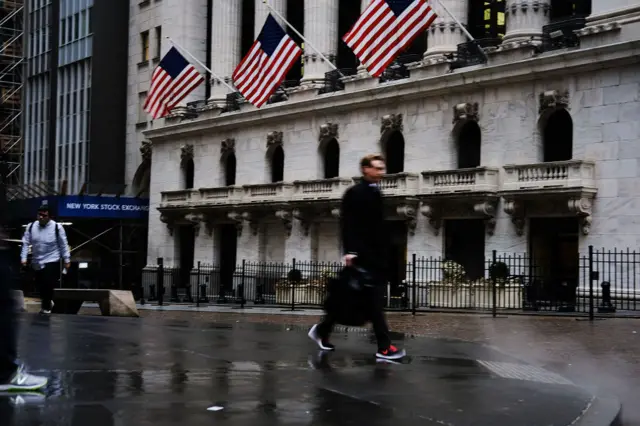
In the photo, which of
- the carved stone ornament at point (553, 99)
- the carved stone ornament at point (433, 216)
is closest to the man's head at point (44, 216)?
the carved stone ornament at point (553, 99)

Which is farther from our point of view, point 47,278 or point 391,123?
point 391,123

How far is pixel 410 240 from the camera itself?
1368 inches

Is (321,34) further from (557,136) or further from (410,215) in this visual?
(557,136)

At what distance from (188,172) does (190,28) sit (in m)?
7.37

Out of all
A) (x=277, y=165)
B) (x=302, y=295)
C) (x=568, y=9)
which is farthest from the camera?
(x=277, y=165)

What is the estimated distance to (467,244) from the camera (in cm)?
3366

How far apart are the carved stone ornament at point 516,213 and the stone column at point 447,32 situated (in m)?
6.75

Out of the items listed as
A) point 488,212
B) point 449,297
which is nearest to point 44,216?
point 449,297

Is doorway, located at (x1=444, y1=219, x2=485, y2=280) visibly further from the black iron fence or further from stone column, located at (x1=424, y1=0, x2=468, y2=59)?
stone column, located at (x1=424, y1=0, x2=468, y2=59)

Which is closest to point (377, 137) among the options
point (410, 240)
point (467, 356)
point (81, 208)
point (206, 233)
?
point (410, 240)

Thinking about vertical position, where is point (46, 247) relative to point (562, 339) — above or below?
above

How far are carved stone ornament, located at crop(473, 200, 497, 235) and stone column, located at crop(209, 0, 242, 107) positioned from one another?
721 inches

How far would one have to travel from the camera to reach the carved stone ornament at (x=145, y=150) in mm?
52875

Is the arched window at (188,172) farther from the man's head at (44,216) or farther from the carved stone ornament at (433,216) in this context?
the man's head at (44,216)
